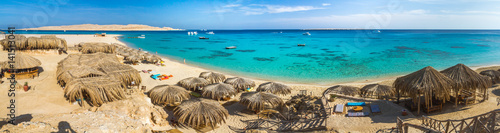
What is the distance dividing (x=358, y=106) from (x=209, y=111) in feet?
24.4

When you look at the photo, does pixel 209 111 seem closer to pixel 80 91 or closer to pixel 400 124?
pixel 80 91

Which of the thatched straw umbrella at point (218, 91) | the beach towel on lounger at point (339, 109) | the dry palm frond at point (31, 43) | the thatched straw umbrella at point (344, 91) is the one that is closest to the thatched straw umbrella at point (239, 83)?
the thatched straw umbrella at point (218, 91)

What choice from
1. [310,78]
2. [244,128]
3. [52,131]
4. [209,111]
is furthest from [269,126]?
[310,78]

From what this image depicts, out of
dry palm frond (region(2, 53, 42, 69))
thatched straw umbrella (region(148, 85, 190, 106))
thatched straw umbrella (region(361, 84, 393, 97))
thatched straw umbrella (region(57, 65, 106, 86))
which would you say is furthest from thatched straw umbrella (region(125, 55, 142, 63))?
thatched straw umbrella (region(361, 84, 393, 97))

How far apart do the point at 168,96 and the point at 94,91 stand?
10.5ft

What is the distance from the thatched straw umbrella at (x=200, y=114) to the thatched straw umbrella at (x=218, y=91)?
240 centimetres

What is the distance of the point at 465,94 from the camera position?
469 inches

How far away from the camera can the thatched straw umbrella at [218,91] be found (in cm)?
1272

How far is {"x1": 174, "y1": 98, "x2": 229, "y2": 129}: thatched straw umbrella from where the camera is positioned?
955 centimetres

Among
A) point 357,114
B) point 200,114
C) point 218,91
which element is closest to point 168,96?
point 218,91

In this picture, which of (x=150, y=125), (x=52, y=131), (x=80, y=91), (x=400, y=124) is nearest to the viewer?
(x=52, y=131)

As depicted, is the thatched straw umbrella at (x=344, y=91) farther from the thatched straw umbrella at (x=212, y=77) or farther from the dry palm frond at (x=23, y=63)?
the dry palm frond at (x=23, y=63)

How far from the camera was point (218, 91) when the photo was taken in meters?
12.8

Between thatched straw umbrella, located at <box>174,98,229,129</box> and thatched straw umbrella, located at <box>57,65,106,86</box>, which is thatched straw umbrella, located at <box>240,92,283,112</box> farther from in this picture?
thatched straw umbrella, located at <box>57,65,106,86</box>
